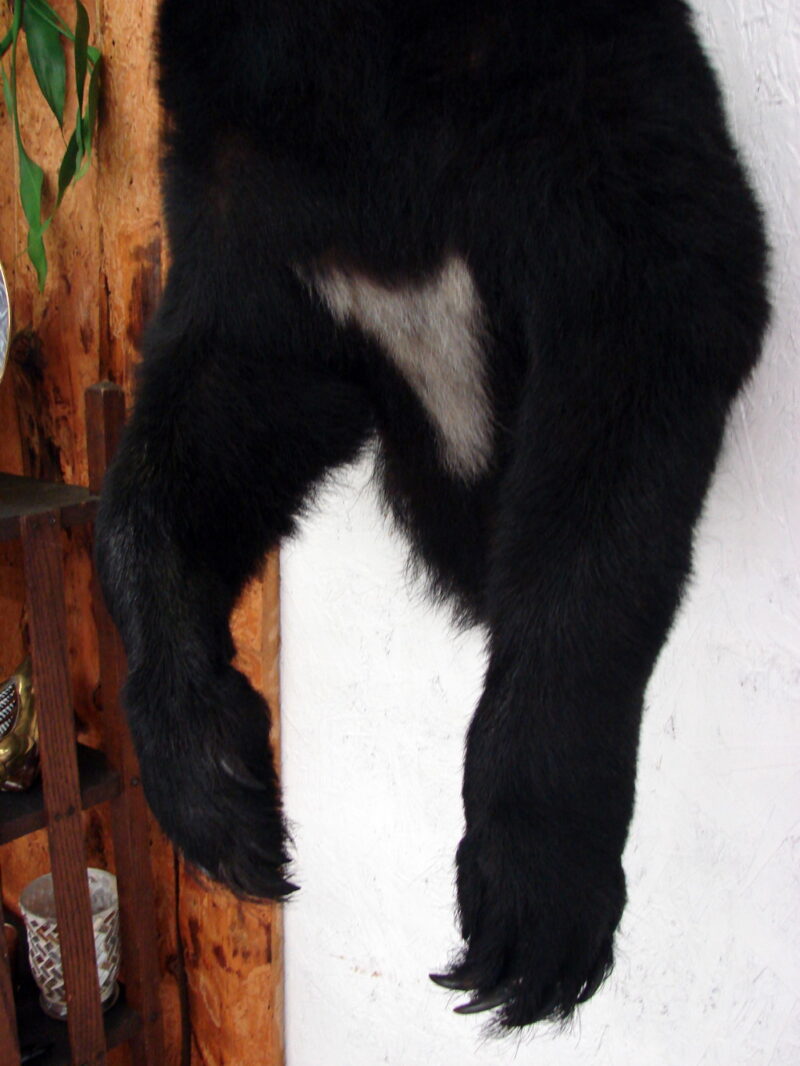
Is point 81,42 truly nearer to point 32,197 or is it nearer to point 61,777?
point 32,197

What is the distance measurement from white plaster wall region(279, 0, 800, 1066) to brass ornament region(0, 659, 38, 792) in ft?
0.98

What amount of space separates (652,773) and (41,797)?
28.0 inches

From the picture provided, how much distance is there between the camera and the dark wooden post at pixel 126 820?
101 centimetres

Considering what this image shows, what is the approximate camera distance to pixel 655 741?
77 centimetres

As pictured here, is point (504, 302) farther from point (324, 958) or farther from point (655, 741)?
point (324, 958)

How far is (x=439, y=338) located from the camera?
1.82 feet

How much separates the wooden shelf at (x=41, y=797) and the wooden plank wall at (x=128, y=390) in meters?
0.13

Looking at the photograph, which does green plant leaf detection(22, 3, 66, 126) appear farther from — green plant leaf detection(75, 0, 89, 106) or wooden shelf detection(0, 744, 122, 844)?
wooden shelf detection(0, 744, 122, 844)

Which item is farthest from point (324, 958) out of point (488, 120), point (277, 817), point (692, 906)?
point (488, 120)

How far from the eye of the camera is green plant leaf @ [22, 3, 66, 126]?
3.25 feet

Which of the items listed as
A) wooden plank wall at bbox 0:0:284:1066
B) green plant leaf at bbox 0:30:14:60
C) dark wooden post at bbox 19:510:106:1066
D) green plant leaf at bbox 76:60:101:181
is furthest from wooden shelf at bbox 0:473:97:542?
green plant leaf at bbox 0:30:14:60

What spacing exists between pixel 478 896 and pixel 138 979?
92cm

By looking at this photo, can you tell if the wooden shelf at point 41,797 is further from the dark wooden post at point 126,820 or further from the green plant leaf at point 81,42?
the green plant leaf at point 81,42

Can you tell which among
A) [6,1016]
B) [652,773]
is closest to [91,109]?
[652,773]
